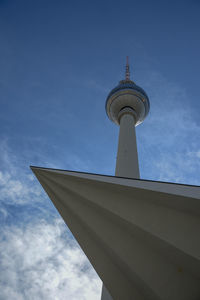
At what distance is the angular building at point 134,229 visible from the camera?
606 cm

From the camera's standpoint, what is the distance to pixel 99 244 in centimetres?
913

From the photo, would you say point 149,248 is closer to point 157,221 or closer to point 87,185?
point 157,221

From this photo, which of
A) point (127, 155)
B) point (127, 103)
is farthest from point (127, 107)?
point (127, 155)

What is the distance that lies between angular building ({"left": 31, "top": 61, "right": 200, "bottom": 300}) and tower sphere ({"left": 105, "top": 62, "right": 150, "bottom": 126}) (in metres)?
29.6

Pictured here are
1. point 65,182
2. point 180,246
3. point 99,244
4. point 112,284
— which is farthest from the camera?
point 65,182

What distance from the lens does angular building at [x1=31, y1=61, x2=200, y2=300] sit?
6059 millimetres

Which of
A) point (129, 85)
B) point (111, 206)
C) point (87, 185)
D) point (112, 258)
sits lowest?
point (112, 258)

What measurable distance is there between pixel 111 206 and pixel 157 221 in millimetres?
2081

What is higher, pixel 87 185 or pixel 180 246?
pixel 87 185

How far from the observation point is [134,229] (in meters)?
7.44

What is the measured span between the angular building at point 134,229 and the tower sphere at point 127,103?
2959 cm

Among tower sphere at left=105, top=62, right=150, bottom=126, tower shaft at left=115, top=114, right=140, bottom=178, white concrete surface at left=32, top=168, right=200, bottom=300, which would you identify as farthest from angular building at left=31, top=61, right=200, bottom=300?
tower sphere at left=105, top=62, right=150, bottom=126

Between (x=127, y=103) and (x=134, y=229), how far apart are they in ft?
112

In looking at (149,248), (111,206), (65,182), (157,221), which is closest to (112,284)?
(149,248)
